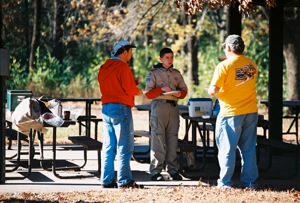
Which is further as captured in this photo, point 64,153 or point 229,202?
point 64,153

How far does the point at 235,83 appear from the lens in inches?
433

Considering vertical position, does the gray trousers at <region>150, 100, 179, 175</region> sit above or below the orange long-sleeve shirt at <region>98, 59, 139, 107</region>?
below

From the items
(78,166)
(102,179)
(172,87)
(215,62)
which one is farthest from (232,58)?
(215,62)

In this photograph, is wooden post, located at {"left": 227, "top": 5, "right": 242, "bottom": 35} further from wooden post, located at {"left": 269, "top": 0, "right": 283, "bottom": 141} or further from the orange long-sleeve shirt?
the orange long-sleeve shirt

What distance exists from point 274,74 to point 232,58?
480cm

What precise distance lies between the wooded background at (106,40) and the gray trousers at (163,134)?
43.9ft

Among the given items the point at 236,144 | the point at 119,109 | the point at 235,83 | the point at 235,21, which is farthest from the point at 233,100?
the point at 235,21

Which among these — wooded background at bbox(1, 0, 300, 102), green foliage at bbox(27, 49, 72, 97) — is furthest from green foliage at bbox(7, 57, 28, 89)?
green foliage at bbox(27, 49, 72, 97)

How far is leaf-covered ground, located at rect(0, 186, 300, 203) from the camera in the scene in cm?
1025

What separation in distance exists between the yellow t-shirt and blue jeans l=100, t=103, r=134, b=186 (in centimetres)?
123

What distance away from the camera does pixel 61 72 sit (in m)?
35.9

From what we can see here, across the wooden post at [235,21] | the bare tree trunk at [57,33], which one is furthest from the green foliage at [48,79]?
the wooden post at [235,21]

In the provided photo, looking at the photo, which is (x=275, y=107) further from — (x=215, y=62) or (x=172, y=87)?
(x=215, y=62)

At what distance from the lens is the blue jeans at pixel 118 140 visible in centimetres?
1126
